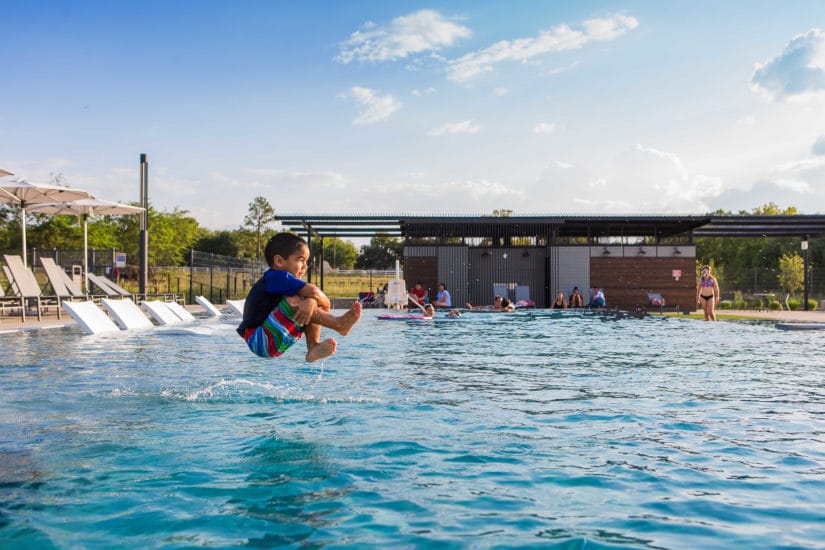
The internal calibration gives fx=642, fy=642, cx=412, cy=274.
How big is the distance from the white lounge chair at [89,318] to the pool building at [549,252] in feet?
40.3

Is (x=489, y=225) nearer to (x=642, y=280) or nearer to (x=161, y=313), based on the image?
(x=642, y=280)

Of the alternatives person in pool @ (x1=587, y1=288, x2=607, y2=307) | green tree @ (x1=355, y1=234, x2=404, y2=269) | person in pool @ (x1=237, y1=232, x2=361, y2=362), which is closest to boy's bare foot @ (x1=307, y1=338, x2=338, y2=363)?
person in pool @ (x1=237, y1=232, x2=361, y2=362)

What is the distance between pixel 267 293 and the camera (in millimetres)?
4512

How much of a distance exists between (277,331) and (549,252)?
23.2 metres

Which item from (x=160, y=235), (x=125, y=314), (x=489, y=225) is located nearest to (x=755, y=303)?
(x=489, y=225)

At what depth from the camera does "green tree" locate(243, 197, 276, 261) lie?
203ft

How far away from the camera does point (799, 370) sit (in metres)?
8.07

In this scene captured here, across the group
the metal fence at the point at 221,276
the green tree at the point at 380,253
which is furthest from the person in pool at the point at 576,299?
the green tree at the point at 380,253

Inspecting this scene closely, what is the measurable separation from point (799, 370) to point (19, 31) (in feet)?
60.8

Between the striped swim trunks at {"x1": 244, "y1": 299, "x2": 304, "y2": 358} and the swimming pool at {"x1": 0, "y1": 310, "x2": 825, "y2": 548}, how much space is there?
63 centimetres

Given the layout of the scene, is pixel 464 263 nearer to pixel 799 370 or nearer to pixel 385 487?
pixel 799 370

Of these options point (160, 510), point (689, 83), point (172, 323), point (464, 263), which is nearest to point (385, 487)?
point (160, 510)

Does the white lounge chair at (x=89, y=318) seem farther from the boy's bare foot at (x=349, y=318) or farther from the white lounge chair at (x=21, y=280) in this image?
the boy's bare foot at (x=349, y=318)

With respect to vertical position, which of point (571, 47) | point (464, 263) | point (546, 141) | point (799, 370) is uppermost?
point (571, 47)
